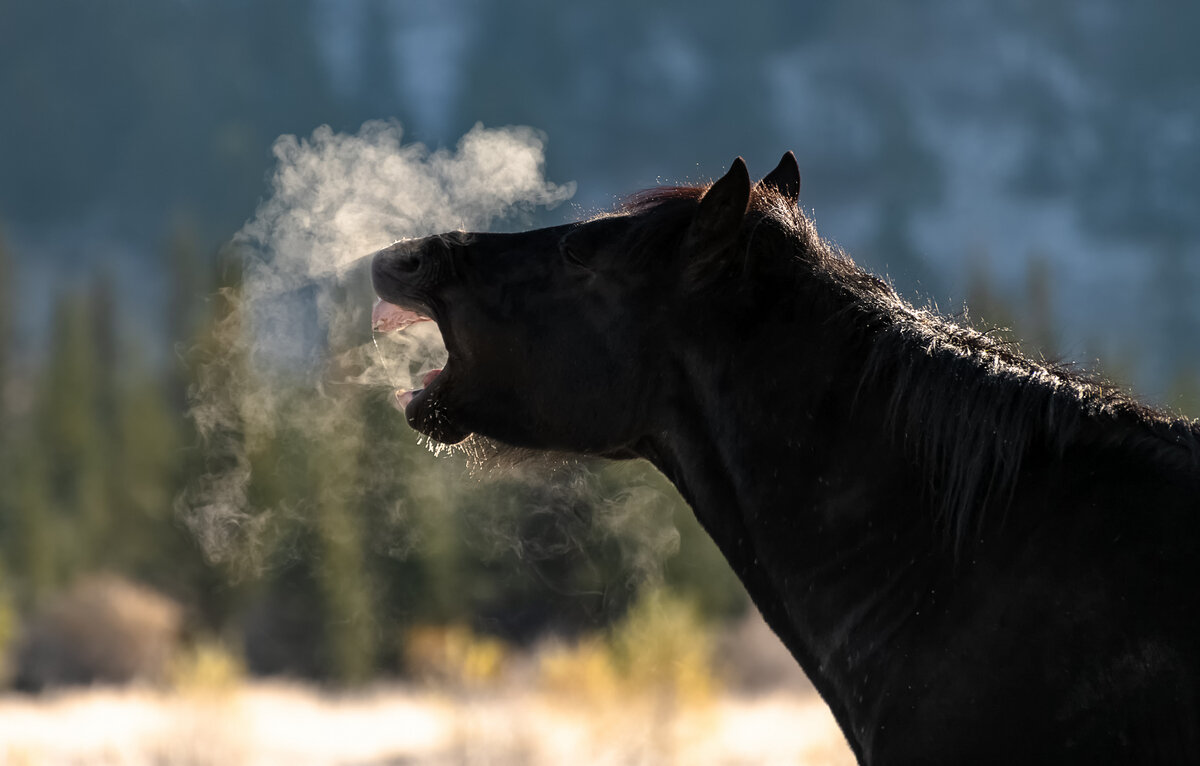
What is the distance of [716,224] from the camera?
7.98 feet

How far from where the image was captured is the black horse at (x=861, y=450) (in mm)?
1926

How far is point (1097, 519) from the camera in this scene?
6.61 feet

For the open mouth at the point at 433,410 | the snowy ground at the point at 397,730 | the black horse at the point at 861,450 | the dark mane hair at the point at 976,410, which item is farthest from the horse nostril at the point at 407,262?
the snowy ground at the point at 397,730

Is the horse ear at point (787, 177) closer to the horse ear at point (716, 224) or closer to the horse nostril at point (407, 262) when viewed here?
the horse ear at point (716, 224)

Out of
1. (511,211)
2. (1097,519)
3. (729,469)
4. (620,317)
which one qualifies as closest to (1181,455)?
(1097,519)

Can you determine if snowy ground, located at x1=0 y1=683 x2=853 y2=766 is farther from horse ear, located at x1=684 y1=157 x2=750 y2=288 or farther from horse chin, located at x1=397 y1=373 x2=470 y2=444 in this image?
horse ear, located at x1=684 y1=157 x2=750 y2=288

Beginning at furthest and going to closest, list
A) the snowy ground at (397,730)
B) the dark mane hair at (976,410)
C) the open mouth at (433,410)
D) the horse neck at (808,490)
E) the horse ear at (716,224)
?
the snowy ground at (397,730)
the open mouth at (433,410)
the horse ear at (716,224)
the horse neck at (808,490)
the dark mane hair at (976,410)

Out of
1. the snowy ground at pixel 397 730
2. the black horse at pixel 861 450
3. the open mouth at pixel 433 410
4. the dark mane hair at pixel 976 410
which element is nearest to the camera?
the black horse at pixel 861 450

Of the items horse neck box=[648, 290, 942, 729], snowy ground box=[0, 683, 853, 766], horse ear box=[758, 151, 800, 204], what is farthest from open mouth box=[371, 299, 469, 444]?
snowy ground box=[0, 683, 853, 766]

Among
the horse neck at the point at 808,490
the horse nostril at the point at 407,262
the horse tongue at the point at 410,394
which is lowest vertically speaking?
the horse neck at the point at 808,490

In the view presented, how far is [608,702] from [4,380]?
33.0 m

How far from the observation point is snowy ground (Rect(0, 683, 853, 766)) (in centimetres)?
2292

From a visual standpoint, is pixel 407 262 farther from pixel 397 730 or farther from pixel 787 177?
pixel 397 730

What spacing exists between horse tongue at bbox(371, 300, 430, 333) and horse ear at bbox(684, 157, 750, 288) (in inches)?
35.3
